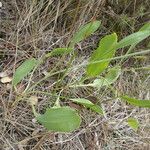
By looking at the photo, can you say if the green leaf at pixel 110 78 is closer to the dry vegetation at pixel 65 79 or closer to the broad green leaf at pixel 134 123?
the dry vegetation at pixel 65 79

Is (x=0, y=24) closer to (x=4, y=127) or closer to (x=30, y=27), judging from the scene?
(x=30, y=27)

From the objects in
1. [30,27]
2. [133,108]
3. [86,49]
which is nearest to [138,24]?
[86,49]

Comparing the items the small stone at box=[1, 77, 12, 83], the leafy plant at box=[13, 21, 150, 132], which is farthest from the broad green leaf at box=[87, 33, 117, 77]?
the small stone at box=[1, 77, 12, 83]

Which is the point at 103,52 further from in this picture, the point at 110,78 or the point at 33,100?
the point at 33,100

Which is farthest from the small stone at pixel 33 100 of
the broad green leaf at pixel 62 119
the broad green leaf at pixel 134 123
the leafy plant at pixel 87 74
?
the broad green leaf at pixel 134 123

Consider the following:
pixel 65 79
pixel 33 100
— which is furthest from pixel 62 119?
pixel 65 79
